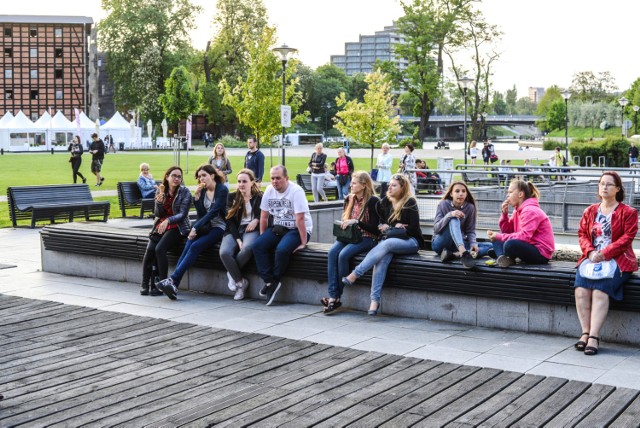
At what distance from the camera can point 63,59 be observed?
98375mm

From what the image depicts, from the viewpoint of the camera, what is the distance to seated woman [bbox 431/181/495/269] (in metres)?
8.81

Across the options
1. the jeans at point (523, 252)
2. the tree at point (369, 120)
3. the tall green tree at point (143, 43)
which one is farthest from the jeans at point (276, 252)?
the tall green tree at point (143, 43)

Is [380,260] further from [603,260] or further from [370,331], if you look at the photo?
[603,260]

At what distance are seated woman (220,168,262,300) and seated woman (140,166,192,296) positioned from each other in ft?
1.95

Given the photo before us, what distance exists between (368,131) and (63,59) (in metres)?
63.7

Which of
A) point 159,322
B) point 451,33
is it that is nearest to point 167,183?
point 159,322

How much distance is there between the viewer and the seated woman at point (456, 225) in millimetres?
8812

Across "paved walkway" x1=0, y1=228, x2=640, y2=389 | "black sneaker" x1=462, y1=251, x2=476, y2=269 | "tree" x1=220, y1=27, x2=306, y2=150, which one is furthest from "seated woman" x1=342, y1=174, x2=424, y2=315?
"tree" x1=220, y1=27, x2=306, y2=150

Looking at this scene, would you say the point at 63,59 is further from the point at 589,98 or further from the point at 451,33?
the point at 589,98

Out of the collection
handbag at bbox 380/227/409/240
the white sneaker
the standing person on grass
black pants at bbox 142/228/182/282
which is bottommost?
the white sneaker

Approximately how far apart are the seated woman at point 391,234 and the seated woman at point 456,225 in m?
0.26

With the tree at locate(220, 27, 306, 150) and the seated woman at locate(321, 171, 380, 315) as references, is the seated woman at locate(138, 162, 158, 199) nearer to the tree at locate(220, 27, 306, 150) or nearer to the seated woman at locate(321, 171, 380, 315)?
the seated woman at locate(321, 171, 380, 315)

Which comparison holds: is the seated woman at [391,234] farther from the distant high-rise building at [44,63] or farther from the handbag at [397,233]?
the distant high-rise building at [44,63]

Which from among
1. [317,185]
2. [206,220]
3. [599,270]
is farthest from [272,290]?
[317,185]
